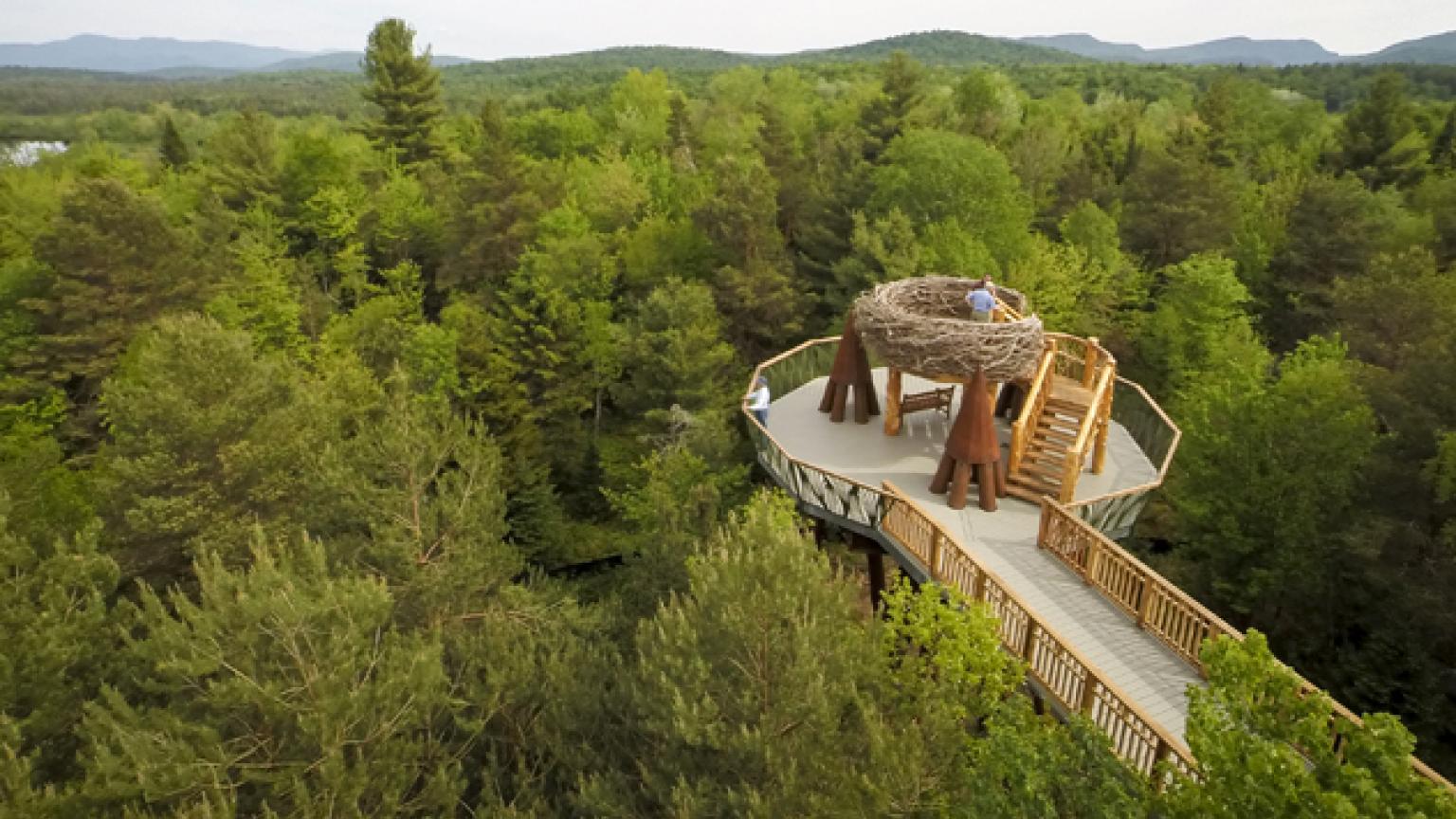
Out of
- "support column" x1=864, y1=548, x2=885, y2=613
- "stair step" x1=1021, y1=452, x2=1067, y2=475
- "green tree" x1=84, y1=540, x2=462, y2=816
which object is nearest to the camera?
"green tree" x1=84, y1=540, x2=462, y2=816

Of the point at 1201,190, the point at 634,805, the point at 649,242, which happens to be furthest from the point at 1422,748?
the point at 649,242

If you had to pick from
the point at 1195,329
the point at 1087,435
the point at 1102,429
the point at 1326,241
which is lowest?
the point at 1195,329

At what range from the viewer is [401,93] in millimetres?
46562

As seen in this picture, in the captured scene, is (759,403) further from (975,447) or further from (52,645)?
(52,645)

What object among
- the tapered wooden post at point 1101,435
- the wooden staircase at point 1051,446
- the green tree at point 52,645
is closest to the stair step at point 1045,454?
the wooden staircase at point 1051,446

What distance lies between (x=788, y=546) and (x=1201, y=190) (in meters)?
31.7

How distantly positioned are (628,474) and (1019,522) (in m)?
16.2

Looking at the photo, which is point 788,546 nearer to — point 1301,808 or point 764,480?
point 1301,808

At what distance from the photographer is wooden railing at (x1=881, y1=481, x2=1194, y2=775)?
9000 mm

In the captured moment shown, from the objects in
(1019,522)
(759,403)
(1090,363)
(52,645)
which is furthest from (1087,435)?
(52,645)

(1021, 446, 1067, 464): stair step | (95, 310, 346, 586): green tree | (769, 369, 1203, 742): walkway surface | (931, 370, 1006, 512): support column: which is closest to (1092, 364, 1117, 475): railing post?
(769, 369, 1203, 742): walkway surface

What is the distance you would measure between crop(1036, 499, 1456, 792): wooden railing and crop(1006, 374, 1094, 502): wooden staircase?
1.33 meters

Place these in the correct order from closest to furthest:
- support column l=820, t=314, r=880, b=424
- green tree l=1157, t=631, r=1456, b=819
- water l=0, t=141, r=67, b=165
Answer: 1. green tree l=1157, t=631, r=1456, b=819
2. support column l=820, t=314, r=880, b=424
3. water l=0, t=141, r=67, b=165

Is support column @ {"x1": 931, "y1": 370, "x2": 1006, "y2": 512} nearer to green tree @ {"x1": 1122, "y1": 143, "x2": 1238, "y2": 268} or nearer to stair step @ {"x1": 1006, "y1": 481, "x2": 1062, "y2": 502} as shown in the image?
stair step @ {"x1": 1006, "y1": 481, "x2": 1062, "y2": 502}
